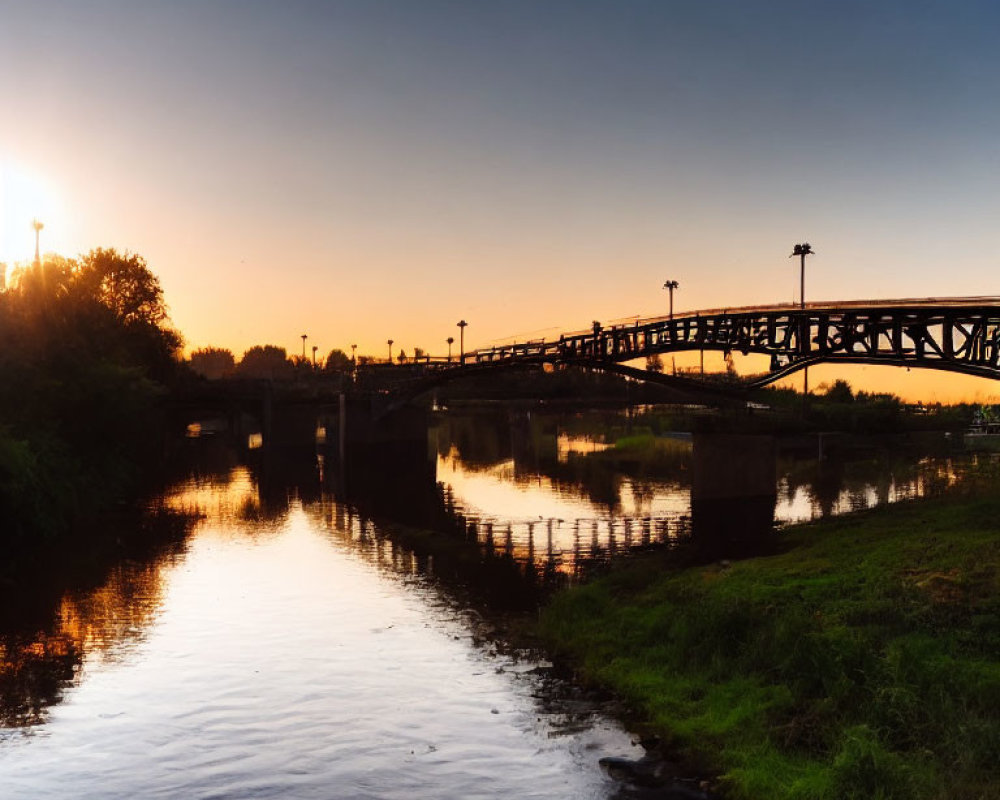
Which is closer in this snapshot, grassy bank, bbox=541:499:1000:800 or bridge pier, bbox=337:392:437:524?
grassy bank, bbox=541:499:1000:800

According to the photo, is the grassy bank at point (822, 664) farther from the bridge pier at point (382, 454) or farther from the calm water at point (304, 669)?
the bridge pier at point (382, 454)

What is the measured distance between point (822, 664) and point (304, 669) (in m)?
15.5

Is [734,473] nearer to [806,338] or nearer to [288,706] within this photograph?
[806,338]

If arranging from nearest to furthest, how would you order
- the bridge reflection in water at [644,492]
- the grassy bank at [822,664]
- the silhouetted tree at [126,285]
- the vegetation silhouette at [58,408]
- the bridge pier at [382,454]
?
the grassy bank at [822,664] → the vegetation silhouette at [58,408] → the bridge reflection in water at [644,492] → the bridge pier at [382,454] → the silhouetted tree at [126,285]

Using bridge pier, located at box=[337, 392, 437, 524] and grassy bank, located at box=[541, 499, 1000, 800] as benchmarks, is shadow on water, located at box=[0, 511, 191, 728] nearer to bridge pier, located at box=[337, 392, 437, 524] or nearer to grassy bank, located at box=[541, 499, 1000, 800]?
grassy bank, located at box=[541, 499, 1000, 800]

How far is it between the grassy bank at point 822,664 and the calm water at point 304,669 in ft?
7.87

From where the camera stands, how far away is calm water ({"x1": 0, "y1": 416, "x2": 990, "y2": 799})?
840 inches

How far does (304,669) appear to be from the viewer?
2916cm

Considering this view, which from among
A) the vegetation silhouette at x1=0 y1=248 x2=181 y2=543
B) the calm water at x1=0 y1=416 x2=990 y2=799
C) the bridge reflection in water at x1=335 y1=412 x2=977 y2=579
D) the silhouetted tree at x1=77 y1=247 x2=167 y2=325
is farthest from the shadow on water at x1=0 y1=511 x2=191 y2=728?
the silhouetted tree at x1=77 y1=247 x2=167 y2=325

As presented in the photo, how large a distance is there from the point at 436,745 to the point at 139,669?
11346mm

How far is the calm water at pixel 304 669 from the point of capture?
2134cm

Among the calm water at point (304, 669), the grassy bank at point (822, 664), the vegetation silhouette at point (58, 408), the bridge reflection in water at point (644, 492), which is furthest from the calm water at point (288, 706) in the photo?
the bridge reflection in water at point (644, 492)

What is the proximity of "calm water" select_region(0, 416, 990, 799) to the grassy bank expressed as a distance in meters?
2.40

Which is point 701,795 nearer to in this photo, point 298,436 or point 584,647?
point 584,647
